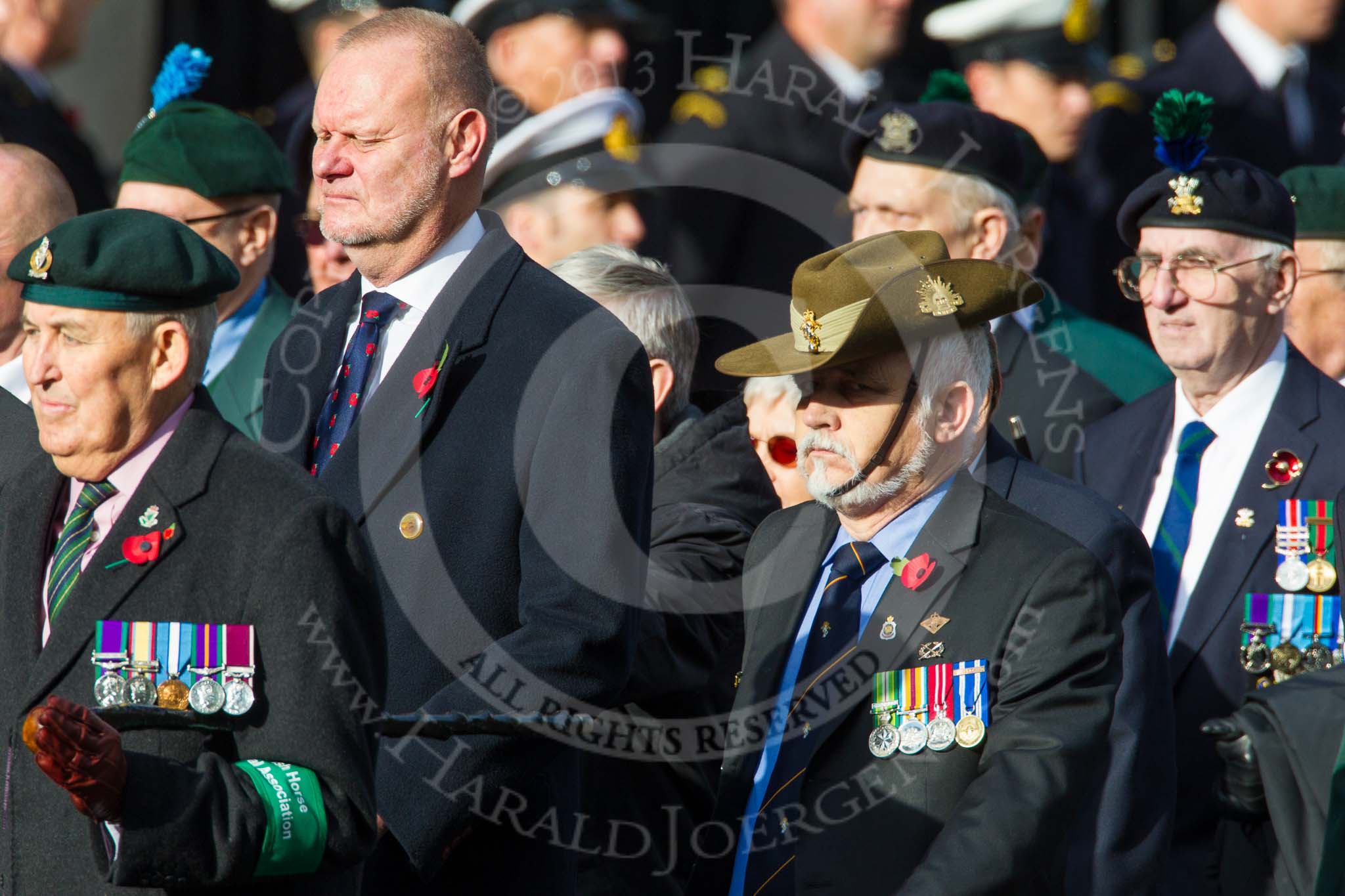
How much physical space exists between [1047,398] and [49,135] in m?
3.75

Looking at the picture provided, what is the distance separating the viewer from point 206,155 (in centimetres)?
534

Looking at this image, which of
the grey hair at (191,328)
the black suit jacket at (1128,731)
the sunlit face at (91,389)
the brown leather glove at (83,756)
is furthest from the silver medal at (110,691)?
the black suit jacket at (1128,731)

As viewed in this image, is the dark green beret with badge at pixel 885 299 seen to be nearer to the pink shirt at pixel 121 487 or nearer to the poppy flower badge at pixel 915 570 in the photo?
Result: the poppy flower badge at pixel 915 570

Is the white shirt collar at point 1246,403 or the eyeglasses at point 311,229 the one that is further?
the eyeglasses at point 311,229

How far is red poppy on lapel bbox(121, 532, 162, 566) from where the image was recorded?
274 cm

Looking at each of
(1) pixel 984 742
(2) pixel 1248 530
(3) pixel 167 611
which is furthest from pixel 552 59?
(3) pixel 167 611

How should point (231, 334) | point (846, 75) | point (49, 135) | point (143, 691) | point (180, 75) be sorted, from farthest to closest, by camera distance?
1. point (49, 135)
2. point (846, 75)
3. point (180, 75)
4. point (231, 334)
5. point (143, 691)

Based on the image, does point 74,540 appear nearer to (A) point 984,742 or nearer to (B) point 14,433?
(B) point 14,433

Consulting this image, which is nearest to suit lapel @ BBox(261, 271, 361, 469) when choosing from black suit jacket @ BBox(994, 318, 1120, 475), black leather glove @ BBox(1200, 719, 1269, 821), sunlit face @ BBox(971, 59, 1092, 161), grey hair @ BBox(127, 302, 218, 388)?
grey hair @ BBox(127, 302, 218, 388)

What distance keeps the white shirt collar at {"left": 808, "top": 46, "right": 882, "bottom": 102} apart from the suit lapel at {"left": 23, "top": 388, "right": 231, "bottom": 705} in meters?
4.08

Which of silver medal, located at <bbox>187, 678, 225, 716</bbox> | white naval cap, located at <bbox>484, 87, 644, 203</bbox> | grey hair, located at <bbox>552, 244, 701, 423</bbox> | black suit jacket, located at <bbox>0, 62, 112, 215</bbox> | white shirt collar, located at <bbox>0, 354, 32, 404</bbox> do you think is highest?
black suit jacket, located at <bbox>0, 62, 112, 215</bbox>

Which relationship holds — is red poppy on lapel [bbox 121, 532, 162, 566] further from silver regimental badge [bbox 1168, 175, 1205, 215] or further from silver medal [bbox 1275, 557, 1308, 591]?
silver regimental badge [bbox 1168, 175, 1205, 215]

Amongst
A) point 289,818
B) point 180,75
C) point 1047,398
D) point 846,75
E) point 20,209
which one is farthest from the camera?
point 846,75

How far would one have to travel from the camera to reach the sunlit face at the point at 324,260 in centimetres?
572
